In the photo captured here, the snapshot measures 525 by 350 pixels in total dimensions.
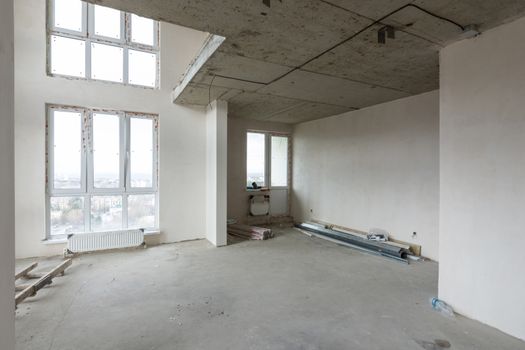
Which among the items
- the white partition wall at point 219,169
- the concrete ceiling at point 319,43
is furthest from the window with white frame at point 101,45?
the white partition wall at point 219,169

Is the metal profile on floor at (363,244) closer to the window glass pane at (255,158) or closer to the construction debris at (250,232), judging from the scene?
the construction debris at (250,232)

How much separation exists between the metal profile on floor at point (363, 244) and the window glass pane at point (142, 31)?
5.21m

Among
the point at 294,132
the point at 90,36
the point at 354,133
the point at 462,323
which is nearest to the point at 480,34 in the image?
the point at 462,323

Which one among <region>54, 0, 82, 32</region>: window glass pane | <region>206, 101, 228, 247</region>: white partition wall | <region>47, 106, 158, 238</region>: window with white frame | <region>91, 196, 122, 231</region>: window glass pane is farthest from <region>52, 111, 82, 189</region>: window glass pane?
<region>206, 101, 228, 247</region>: white partition wall

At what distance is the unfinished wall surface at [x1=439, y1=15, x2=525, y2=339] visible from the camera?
2.26 m

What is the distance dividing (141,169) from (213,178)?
54.8 inches

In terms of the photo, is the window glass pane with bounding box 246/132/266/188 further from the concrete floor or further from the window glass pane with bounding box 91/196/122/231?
the window glass pane with bounding box 91/196/122/231

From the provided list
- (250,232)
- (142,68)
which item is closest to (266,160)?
(250,232)

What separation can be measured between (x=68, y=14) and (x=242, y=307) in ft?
17.8

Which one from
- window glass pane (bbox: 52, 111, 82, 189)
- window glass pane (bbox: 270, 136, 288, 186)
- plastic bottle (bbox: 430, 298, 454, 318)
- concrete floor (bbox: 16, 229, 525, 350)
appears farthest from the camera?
window glass pane (bbox: 270, 136, 288, 186)

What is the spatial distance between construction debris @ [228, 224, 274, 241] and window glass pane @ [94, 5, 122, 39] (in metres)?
4.46

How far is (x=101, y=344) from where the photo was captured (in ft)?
7.17

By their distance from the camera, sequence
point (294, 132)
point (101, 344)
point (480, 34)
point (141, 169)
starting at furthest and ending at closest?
point (294, 132)
point (141, 169)
point (480, 34)
point (101, 344)

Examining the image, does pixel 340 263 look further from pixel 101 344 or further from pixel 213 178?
pixel 101 344
